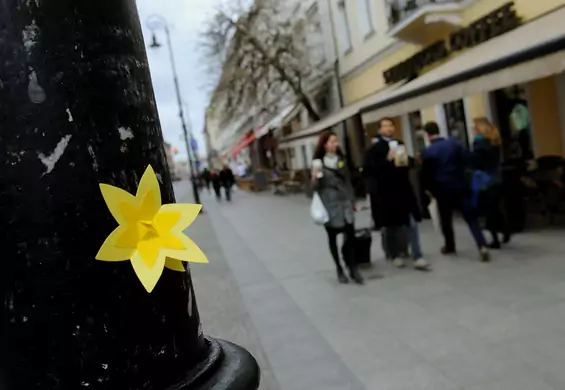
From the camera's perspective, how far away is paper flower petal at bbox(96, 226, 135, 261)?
1.09 metres

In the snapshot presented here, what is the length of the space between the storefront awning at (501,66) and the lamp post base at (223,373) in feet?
23.1

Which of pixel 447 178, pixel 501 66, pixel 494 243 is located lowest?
pixel 494 243

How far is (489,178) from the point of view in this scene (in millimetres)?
8836

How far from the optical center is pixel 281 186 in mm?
31016

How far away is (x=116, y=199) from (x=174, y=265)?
19cm

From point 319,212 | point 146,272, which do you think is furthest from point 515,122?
point 146,272

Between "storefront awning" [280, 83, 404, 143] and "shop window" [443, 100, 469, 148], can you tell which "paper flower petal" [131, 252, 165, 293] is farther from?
"storefront awning" [280, 83, 404, 143]

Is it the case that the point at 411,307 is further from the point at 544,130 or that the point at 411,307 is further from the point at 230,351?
the point at 544,130

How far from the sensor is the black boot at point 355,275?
7.61 m

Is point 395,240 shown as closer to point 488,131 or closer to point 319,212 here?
point 319,212

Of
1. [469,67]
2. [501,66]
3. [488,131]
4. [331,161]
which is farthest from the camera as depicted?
[469,67]

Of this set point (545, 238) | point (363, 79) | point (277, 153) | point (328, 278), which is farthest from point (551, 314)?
point (277, 153)

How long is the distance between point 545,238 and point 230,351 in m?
8.59

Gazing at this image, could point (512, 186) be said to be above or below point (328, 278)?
above
